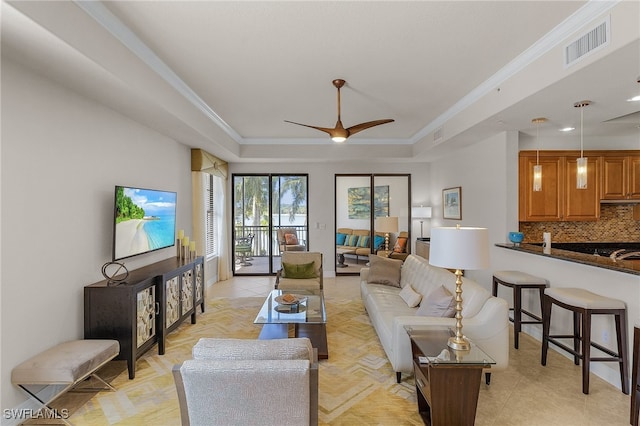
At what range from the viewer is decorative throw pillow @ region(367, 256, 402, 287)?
450 cm

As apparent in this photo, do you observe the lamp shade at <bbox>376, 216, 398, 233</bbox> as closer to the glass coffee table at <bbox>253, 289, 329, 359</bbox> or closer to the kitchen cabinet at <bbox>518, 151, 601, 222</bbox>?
the kitchen cabinet at <bbox>518, 151, 601, 222</bbox>

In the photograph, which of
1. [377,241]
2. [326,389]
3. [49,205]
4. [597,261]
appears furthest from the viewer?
[377,241]

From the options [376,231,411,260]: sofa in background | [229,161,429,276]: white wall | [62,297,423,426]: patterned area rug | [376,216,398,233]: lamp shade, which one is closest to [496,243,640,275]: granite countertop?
[62,297,423,426]: patterned area rug

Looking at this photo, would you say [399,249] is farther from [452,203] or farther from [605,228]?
[605,228]

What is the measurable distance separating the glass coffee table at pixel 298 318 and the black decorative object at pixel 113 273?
1.34 m

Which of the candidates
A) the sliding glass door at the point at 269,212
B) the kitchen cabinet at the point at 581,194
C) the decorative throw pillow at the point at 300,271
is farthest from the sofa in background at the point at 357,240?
Answer: the kitchen cabinet at the point at 581,194

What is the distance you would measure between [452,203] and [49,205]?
229 inches

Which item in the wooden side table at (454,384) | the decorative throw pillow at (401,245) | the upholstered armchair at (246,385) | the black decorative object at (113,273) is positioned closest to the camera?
the upholstered armchair at (246,385)

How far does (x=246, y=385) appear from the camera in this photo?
5.37ft

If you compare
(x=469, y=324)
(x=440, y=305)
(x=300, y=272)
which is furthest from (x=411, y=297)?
(x=300, y=272)

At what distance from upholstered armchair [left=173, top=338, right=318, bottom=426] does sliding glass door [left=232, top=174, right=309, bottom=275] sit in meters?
5.61

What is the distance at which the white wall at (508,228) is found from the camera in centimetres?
286

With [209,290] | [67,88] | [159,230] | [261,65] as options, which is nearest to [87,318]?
[159,230]

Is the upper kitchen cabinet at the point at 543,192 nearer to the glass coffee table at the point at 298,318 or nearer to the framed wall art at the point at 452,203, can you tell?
the framed wall art at the point at 452,203
